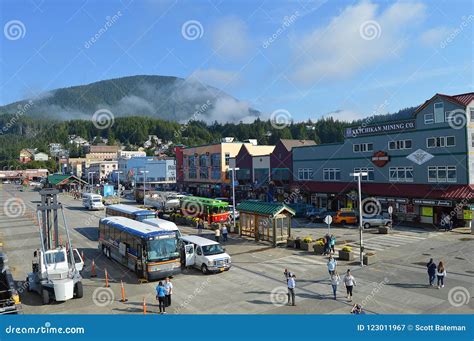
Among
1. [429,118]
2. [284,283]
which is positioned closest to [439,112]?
[429,118]

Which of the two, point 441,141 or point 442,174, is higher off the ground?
point 441,141

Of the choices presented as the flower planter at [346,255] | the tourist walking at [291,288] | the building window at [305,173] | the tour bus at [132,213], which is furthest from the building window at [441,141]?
the tourist walking at [291,288]

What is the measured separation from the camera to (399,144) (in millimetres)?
40781

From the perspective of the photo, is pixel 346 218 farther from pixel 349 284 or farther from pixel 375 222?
pixel 349 284

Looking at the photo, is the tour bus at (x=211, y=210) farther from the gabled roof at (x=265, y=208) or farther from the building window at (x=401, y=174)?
the building window at (x=401, y=174)

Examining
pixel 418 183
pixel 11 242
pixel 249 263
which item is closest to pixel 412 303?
pixel 249 263

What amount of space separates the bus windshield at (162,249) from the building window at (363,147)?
28.9 m

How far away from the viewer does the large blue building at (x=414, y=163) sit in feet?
116

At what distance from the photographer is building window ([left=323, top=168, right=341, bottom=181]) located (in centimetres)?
4779

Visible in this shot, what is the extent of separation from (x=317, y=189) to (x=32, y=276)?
3612 centimetres

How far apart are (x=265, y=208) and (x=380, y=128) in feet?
63.2

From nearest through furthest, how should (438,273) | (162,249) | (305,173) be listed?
(438,273) → (162,249) → (305,173)

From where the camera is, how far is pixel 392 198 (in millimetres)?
40844

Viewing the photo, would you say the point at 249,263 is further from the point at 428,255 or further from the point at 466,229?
the point at 466,229
